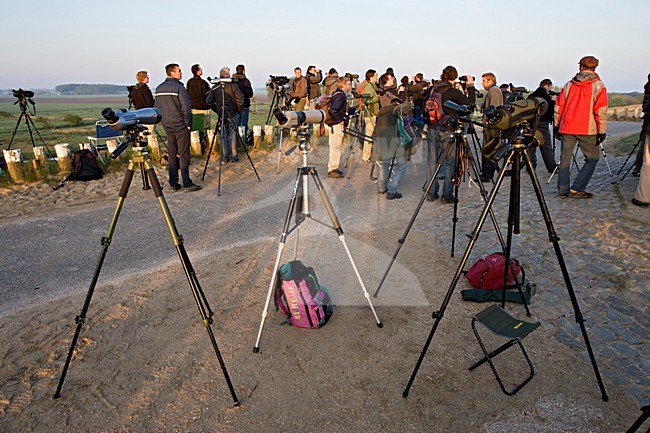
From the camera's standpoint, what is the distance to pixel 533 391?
130 inches

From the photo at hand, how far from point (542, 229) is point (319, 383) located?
15.1ft

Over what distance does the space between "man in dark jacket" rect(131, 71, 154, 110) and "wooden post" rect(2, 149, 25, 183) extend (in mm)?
2826

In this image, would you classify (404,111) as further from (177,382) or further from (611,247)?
(177,382)

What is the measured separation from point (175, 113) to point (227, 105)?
2001mm

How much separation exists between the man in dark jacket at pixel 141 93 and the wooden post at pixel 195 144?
1451 millimetres

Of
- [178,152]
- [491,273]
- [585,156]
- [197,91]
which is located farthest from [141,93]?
[585,156]

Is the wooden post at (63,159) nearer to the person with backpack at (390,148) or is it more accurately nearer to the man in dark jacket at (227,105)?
the man in dark jacket at (227,105)

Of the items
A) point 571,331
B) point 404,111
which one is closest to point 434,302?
point 571,331

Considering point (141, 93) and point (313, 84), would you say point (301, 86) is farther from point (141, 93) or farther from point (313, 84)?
point (141, 93)

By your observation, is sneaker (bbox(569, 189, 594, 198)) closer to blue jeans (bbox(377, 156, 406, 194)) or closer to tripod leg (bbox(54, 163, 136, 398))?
blue jeans (bbox(377, 156, 406, 194))

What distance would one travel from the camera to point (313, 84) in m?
14.3

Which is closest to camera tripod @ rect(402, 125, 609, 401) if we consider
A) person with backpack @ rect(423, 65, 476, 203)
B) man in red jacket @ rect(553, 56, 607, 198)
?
person with backpack @ rect(423, 65, 476, 203)

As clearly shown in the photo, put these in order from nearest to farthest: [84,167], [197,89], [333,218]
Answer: [333,218] → [84,167] → [197,89]

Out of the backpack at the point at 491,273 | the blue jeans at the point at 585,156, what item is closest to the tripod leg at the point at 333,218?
the backpack at the point at 491,273
